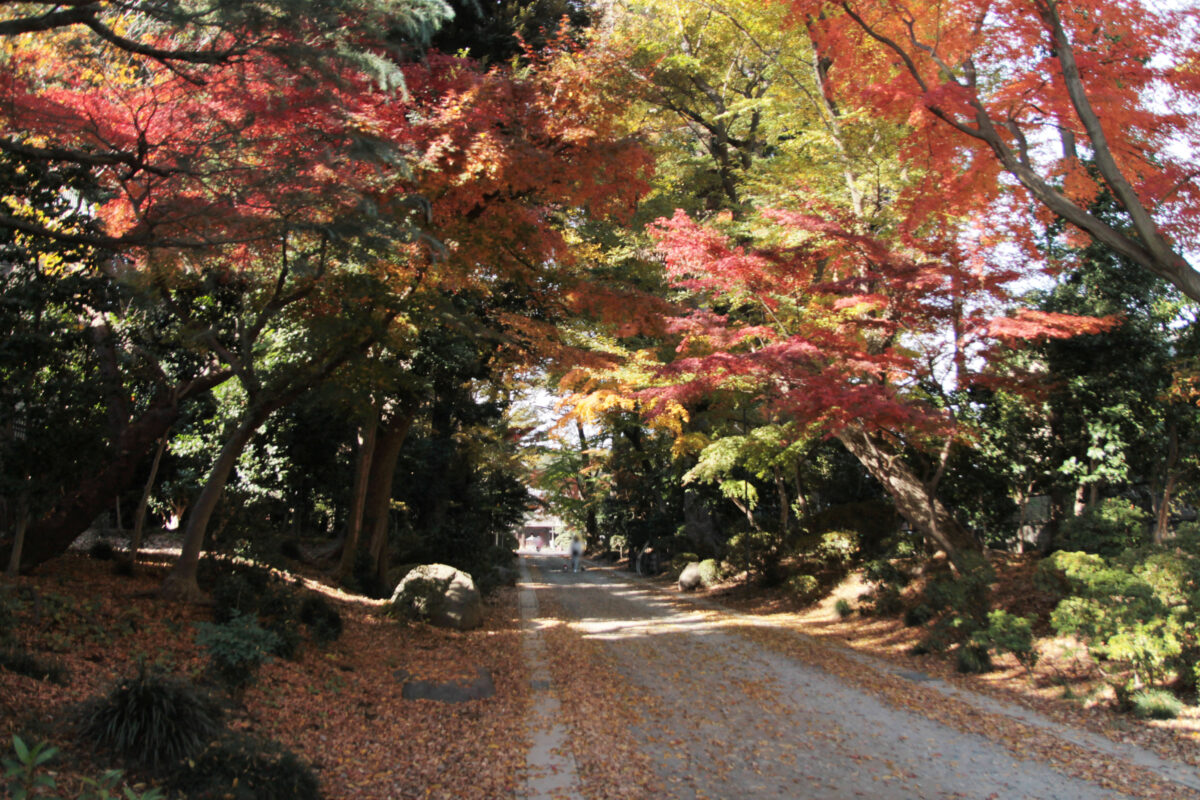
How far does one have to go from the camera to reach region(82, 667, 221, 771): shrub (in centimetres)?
404

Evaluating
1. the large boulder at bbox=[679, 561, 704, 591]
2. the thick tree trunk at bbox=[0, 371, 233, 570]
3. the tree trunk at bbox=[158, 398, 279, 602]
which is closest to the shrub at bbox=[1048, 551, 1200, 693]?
the tree trunk at bbox=[158, 398, 279, 602]

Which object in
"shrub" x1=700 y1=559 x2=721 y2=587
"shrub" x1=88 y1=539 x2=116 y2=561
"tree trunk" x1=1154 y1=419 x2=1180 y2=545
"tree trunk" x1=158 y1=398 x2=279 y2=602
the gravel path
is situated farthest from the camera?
"shrub" x1=700 y1=559 x2=721 y2=587

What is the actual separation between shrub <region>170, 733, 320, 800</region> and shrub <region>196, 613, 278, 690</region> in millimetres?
1464

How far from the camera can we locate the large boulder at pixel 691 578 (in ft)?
63.0

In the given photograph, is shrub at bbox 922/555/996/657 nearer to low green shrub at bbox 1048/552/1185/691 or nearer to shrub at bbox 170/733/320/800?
low green shrub at bbox 1048/552/1185/691

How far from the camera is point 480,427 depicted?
18781 mm

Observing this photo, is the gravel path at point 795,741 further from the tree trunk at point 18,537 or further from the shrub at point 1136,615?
the tree trunk at point 18,537

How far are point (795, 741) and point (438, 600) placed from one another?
6.78 meters

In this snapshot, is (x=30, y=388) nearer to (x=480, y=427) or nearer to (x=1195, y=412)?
(x=480, y=427)

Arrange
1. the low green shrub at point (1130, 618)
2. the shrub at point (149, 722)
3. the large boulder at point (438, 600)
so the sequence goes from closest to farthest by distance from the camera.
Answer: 1. the shrub at point (149, 722)
2. the low green shrub at point (1130, 618)
3. the large boulder at point (438, 600)

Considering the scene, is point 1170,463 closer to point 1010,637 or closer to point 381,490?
point 1010,637

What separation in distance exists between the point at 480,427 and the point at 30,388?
11868 millimetres

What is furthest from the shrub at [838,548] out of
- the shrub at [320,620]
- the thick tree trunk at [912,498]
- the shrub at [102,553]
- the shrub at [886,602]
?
the shrub at [102,553]

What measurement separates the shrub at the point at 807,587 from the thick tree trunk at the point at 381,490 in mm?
8129
